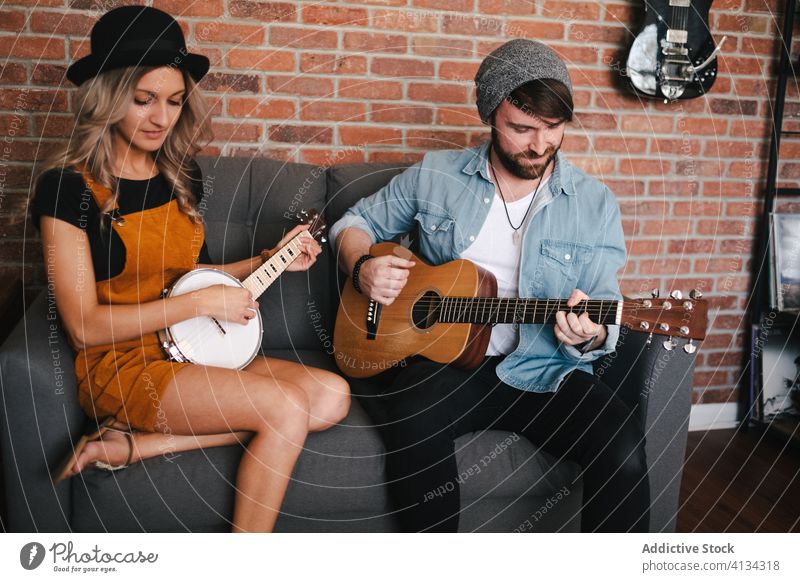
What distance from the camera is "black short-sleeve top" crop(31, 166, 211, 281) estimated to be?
4.63ft

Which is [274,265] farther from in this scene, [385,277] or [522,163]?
[522,163]

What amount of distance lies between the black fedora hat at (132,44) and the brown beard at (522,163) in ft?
2.40

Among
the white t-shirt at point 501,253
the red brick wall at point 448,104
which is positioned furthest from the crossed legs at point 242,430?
the red brick wall at point 448,104

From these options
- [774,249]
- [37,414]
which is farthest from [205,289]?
[774,249]

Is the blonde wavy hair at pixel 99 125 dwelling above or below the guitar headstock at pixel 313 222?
above

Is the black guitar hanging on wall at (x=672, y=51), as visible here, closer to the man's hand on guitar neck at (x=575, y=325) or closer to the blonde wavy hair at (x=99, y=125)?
the man's hand on guitar neck at (x=575, y=325)

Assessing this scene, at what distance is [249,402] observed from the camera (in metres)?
1.46

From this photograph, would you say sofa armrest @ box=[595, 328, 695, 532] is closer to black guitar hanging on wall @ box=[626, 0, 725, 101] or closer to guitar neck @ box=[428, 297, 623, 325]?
guitar neck @ box=[428, 297, 623, 325]

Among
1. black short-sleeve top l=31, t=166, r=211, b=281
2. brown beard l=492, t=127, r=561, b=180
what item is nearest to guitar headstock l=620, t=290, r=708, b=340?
brown beard l=492, t=127, r=561, b=180

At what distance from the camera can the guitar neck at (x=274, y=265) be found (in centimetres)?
167

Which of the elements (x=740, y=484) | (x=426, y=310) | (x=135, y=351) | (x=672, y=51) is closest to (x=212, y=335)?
(x=135, y=351)

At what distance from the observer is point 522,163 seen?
173 cm

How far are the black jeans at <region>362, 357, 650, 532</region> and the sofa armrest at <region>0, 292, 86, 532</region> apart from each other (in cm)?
62

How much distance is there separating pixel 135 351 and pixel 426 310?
2.07 ft
